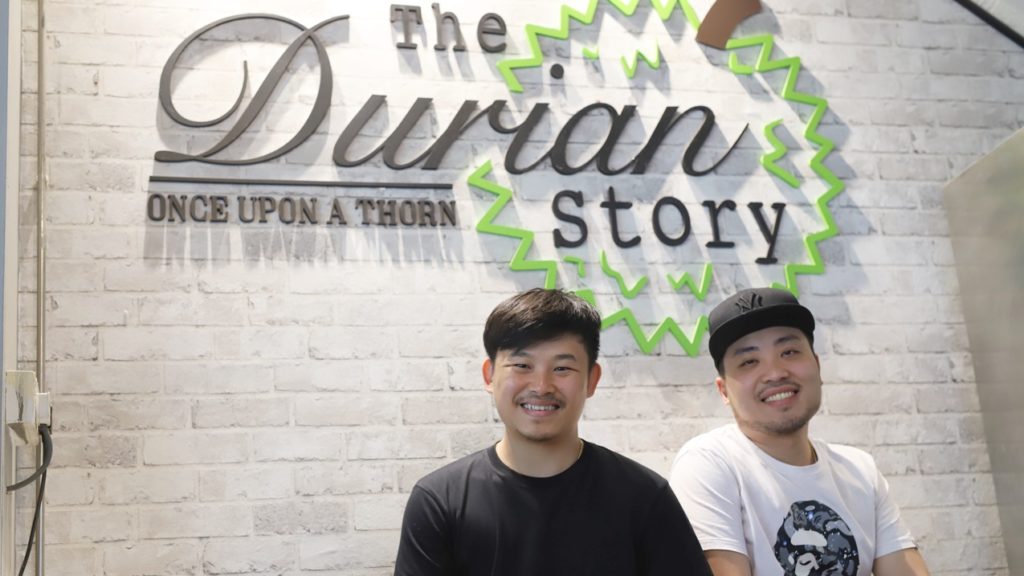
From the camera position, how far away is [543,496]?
1.95m

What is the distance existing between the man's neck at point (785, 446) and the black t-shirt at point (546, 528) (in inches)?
19.4

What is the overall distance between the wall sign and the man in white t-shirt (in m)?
0.52

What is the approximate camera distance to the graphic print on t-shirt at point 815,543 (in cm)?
227

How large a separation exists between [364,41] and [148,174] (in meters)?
0.69

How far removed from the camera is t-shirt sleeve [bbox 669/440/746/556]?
7.39ft

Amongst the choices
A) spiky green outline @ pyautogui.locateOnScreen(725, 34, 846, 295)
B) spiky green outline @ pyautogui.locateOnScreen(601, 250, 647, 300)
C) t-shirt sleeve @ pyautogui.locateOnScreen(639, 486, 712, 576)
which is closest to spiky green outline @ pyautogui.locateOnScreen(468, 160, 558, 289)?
spiky green outline @ pyautogui.locateOnScreen(601, 250, 647, 300)

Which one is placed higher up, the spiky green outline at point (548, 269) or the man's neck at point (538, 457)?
the spiky green outline at point (548, 269)

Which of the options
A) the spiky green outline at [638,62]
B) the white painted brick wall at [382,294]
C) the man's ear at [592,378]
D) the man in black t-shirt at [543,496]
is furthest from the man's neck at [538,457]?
the spiky green outline at [638,62]

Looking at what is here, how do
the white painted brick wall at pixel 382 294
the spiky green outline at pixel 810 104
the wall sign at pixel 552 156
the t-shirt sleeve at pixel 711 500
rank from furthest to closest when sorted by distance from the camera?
the spiky green outline at pixel 810 104 < the wall sign at pixel 552 156 < the white painted brick wall at pixel 382 294 < the t-shirt sleeve at pixel 711 500

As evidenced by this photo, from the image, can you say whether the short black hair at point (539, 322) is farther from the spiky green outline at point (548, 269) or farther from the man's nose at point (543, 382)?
the spiky green outline at point (548, 269)

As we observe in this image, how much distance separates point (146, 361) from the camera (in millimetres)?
2645

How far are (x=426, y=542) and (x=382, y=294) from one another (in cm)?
100

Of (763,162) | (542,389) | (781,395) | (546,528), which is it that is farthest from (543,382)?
(763,162)

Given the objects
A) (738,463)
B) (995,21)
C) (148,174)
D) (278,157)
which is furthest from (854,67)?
(148,174)
